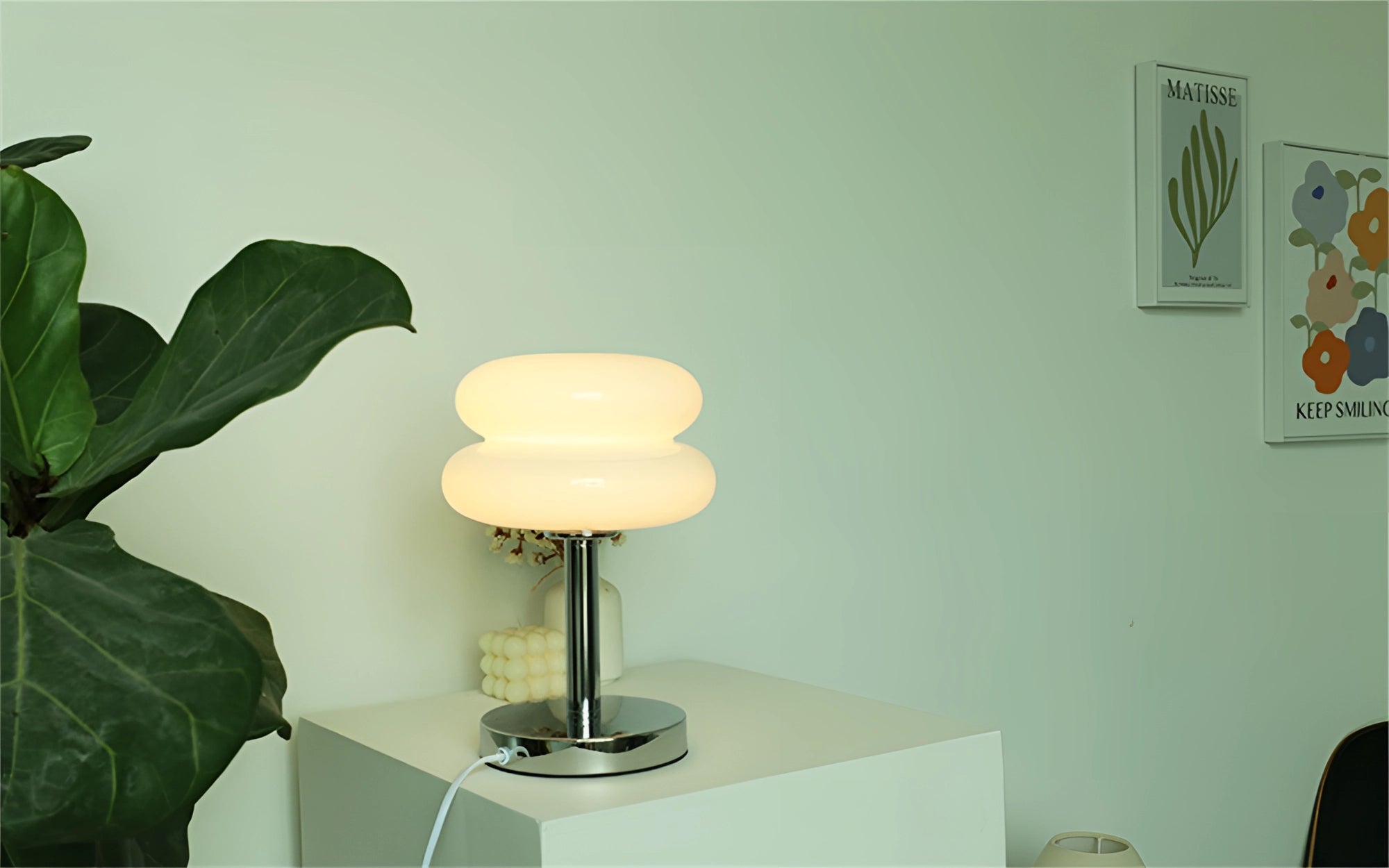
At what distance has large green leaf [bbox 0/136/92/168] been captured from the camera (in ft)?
3.14

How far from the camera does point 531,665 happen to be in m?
1.37

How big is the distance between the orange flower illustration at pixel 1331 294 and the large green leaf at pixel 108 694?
2159mm

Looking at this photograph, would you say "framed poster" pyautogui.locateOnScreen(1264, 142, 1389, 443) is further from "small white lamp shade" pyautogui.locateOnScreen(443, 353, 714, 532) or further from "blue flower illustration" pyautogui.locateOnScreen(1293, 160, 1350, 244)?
"small white lamp shade" pyautogui.locateOnScreen(443, 353, 714, 532)

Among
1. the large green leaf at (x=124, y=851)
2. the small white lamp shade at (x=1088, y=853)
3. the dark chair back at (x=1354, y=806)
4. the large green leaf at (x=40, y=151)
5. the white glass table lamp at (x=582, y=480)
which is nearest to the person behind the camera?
the large green leaf at (x=124, y=851)

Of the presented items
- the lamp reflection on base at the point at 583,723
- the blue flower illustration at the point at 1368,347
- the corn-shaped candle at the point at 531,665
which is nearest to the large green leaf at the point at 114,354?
the lamp reflection on base at the point at 583,723

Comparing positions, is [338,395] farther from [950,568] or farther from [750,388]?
[950,568]

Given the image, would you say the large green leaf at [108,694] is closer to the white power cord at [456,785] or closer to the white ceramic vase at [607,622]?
the white power cord at [456,785]

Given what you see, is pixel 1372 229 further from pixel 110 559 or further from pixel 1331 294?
pixel 110 559

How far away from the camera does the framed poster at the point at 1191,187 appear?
2.10m

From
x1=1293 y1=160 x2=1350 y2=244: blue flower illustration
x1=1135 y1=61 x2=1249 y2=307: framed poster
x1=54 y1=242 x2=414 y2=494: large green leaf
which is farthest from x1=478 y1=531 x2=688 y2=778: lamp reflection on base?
x1=1293 y1=160 x2=1350 y2=244: blue flower illustration

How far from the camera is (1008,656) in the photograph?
196cm

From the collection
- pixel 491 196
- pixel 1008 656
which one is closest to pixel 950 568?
pixel 1008 656

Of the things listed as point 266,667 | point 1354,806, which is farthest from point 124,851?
point 1354,806

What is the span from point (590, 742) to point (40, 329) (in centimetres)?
55
